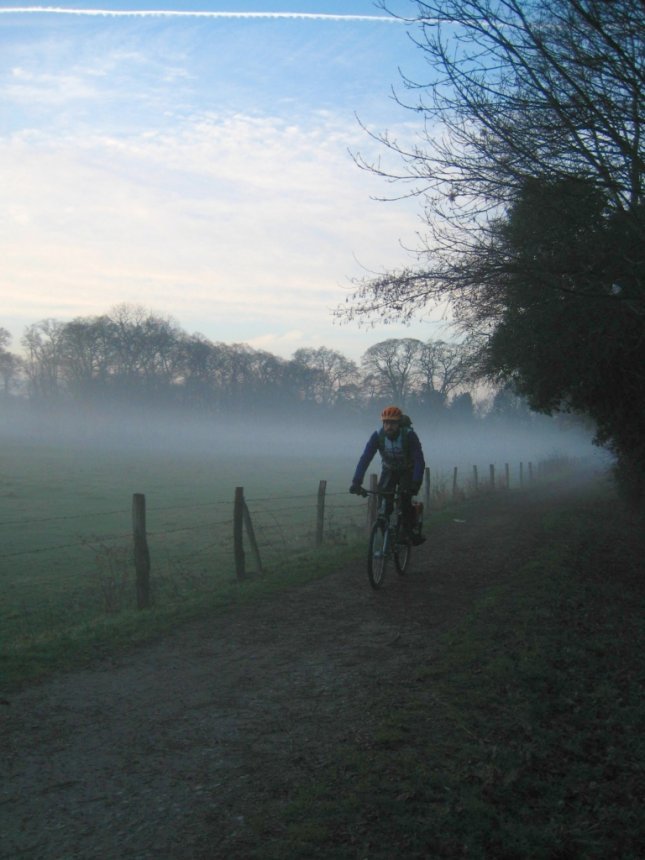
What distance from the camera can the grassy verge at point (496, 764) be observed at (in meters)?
3.29

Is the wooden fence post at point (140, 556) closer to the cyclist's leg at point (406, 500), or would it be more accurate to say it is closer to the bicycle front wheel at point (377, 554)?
the bicycle front wheel at point (377, 554)

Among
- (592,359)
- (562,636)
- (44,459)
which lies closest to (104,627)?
(562,636)

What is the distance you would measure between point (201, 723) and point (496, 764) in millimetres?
1930

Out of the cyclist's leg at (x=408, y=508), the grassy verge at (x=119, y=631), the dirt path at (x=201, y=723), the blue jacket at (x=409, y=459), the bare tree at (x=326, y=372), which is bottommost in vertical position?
the grassy verge at (x=119, y=631)

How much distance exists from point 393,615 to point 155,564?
38.1ft

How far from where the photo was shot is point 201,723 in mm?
4777

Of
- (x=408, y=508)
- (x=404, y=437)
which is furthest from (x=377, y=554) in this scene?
(x=404, y=437)

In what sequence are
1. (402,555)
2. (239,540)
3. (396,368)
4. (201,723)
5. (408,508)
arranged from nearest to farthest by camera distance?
(201,723) → (408,508) → (402,555) → (239,540) → (396,368)

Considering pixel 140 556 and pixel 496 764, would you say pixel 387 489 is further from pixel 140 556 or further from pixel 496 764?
pixel 496 764

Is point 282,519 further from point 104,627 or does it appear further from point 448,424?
point 448,424

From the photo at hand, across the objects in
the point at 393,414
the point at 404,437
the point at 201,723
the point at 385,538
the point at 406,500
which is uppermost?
the point at 393,414

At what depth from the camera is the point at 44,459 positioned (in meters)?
54.2

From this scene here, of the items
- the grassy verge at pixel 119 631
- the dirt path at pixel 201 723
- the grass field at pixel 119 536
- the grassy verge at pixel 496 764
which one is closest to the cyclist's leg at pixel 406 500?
the dirt path at pixel 201 723

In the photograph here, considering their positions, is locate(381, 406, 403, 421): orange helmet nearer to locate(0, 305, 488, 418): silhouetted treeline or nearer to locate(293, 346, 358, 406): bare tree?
locate(0, 305, 488, 418): silhouetted treeline
